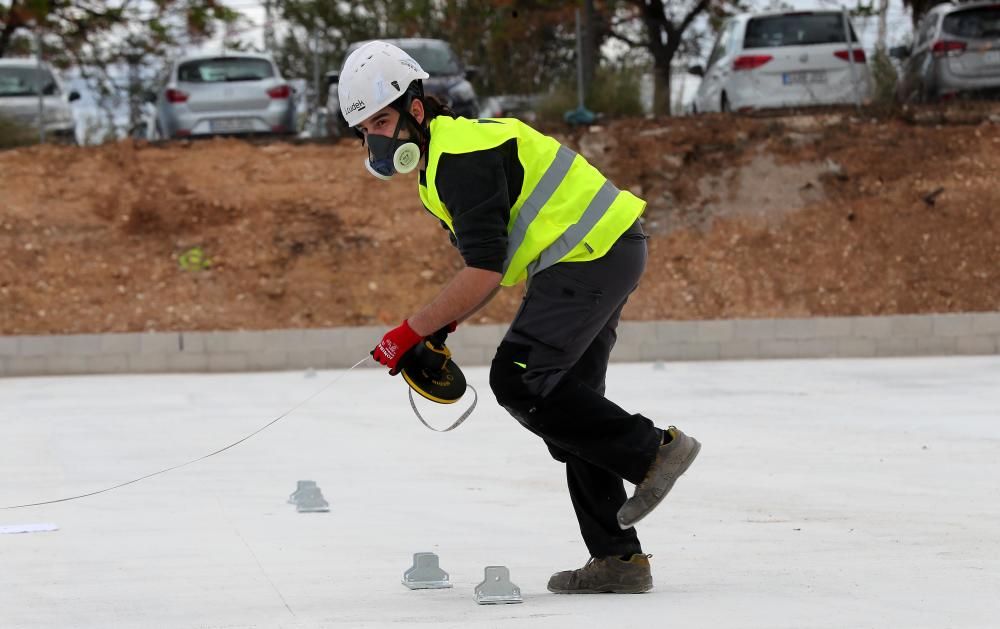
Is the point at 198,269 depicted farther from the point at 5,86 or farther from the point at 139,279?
the point at 5,86

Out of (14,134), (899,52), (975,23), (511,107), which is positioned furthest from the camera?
(511,107)

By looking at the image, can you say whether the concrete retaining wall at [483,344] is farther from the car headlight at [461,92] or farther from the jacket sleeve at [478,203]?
the jacket sleeve at [478,203]

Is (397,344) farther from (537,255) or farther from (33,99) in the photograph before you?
(33,99)

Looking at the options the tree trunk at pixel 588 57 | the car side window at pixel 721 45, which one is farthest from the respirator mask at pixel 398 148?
the tree trunk at pixel 588 57

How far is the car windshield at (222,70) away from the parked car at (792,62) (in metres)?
6.14

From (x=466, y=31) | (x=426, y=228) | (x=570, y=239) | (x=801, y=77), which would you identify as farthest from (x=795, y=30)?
(x=570, y=239)

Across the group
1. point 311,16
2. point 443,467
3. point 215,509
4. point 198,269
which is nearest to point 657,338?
point 198,269

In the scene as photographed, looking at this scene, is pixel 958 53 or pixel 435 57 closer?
pixel 958 53

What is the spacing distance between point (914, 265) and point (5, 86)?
11.8 meters

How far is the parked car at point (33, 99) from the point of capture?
778 inches

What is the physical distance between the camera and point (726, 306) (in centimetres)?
1608

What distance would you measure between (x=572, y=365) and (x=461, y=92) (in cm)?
1540

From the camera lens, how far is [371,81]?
4367mm

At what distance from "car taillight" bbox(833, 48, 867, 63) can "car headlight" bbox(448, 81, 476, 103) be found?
4629 mm
